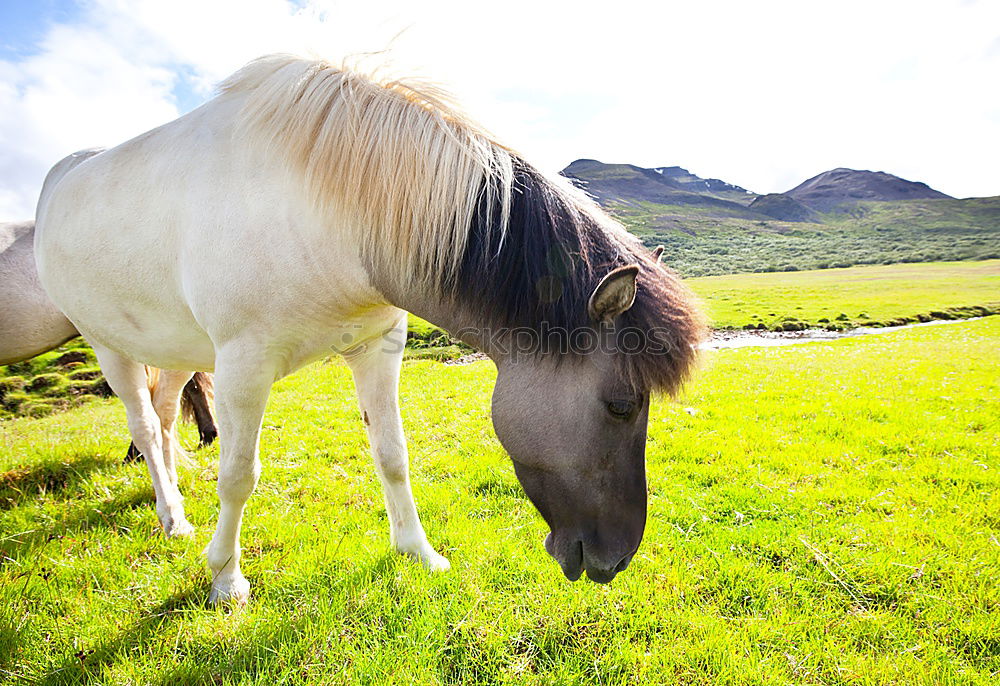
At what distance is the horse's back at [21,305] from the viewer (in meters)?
5.16

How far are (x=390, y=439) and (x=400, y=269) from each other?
1.52 meters

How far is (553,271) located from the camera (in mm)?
2102

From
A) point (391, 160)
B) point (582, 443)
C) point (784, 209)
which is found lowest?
point (582, 443)

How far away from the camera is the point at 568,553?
91.6 inches

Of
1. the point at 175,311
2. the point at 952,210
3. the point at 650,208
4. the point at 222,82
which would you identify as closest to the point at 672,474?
the point at 175,311

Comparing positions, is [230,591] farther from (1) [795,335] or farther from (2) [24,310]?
(1) [795,335]

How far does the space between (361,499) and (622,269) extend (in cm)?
353

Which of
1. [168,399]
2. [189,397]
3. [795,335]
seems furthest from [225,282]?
[795,335]

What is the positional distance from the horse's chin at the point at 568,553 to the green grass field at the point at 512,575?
49 centimetres

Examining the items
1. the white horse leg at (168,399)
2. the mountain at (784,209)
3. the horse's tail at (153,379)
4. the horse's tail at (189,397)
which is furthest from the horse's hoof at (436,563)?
the mountain at (784,209)

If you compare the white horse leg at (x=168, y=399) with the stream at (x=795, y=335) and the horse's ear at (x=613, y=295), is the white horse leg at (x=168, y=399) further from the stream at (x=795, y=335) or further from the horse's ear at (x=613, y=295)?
the stream at (x=795, y=335)

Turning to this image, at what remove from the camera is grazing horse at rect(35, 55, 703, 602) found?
2.12 meters

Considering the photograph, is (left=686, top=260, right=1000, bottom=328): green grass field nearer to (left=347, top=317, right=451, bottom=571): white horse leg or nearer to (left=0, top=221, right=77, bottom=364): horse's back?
(left=347, top=317, right=451, bottom=571): white horse leg

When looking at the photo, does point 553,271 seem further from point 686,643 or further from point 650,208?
point 650,208
